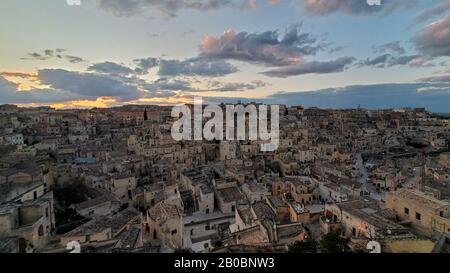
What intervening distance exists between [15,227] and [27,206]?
719 millimetres

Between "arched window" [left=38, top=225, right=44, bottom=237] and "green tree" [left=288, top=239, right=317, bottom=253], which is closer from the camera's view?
"green tree" [left=288, top=239, right=317, bottom=253]

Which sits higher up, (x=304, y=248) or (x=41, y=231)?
(x=304, y=248)

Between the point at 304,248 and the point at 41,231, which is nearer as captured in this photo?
the point at 304,248

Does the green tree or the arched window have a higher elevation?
the green tree

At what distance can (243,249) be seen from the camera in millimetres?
4117

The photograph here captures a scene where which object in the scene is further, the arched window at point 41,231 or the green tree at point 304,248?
the arched window at point 41,231

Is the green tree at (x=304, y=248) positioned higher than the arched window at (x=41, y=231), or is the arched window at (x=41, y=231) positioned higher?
the green tree at (x=304, y=248)
